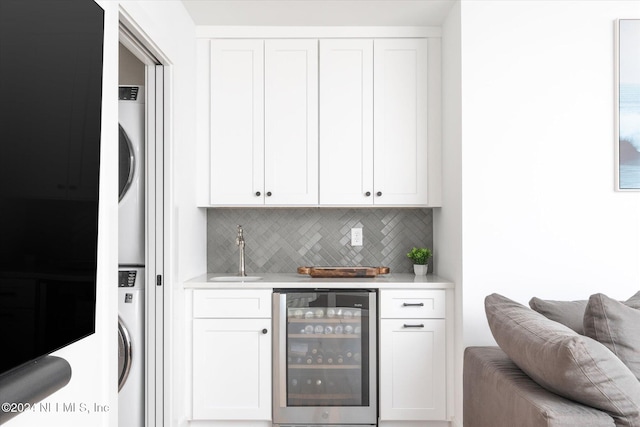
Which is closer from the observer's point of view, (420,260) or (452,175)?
(452,175)

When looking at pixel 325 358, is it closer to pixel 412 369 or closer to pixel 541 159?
pixel 412 369

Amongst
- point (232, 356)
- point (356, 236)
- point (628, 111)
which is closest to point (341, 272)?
point (356, 236)

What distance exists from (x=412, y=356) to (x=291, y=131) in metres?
1.63

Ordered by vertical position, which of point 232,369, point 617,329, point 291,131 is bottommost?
point 232,369

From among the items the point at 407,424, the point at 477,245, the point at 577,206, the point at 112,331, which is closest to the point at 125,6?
the point at 112,331

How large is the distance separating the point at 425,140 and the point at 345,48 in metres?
0.81

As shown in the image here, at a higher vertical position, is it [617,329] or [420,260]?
[420,260]

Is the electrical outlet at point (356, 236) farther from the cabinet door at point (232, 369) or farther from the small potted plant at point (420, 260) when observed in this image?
the cabinet door at point (232, 369)

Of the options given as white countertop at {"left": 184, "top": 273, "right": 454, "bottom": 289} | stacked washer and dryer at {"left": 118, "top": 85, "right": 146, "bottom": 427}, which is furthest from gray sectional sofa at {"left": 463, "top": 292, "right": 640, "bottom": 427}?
stacked washer and dryer at {"left": 118, "top": 85, "right": 146, "bottom": 427}

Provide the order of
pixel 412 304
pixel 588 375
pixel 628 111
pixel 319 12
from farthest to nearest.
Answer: pixel 319 12 → pixel 412 304 → pixel 628 111 → pixel 588 375

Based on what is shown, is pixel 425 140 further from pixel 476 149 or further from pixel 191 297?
pixel 191 297

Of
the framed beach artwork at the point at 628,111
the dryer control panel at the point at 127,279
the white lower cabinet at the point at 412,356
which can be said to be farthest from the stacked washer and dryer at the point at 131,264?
the framed beach artwork at the point at 628,111

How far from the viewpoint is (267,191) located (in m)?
3.62

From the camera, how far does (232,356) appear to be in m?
3.24
